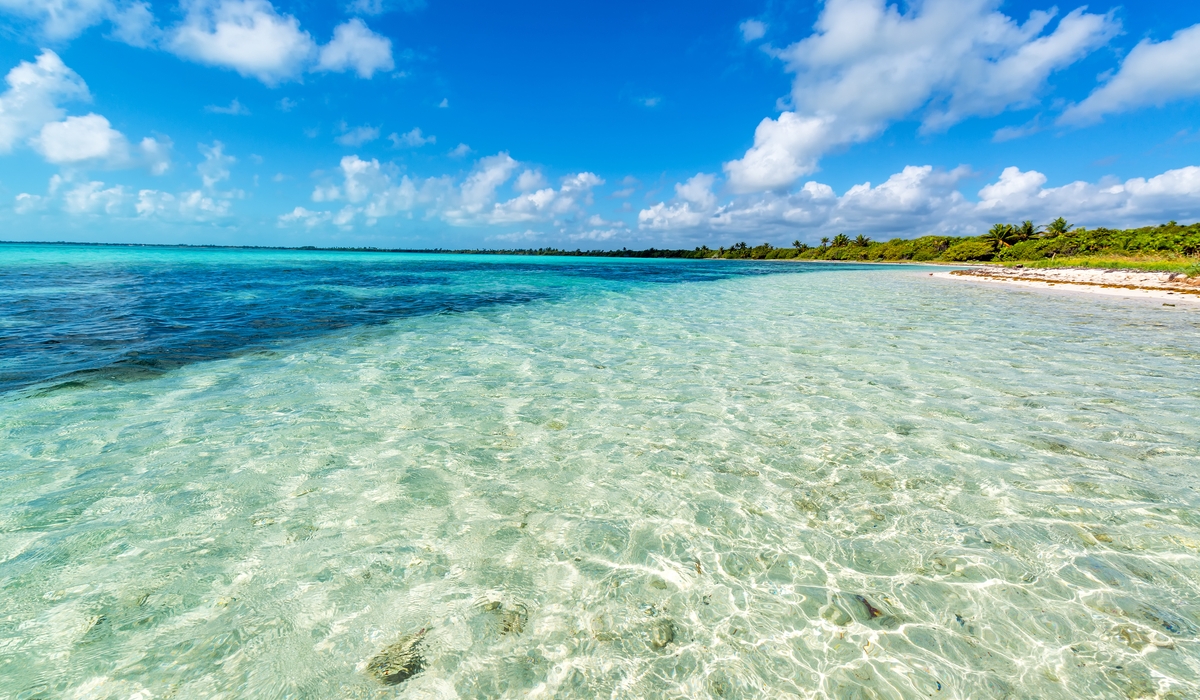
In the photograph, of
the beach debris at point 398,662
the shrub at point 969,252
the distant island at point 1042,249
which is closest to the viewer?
the beach debris at point 398,662

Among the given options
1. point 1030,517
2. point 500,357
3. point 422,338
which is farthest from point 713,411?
point 422,338

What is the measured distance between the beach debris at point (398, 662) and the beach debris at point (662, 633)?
1.46 meters

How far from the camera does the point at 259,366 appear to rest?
9016mm

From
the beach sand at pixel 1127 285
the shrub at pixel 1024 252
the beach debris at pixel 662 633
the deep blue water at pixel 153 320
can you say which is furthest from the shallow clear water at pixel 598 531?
the shrub at pixel 1024 252

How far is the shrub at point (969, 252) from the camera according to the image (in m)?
98.1

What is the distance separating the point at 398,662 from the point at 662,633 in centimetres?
169

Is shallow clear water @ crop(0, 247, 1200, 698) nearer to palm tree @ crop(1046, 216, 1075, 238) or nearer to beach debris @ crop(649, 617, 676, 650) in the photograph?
beach debris @ crop(649, 617, 676, 650)

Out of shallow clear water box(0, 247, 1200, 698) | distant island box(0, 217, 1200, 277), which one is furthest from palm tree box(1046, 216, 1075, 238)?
shallow clear water box(0, 247, 1200, 698)

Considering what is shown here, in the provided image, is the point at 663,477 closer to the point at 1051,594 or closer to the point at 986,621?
the point at 986,621

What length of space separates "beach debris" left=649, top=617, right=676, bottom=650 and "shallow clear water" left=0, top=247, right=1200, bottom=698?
0.03m

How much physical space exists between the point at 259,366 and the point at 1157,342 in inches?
878

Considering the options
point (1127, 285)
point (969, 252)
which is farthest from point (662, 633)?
point (969, 252)

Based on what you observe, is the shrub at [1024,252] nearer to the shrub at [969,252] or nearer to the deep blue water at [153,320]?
the shrub at [969,252]

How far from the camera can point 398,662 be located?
276cm
